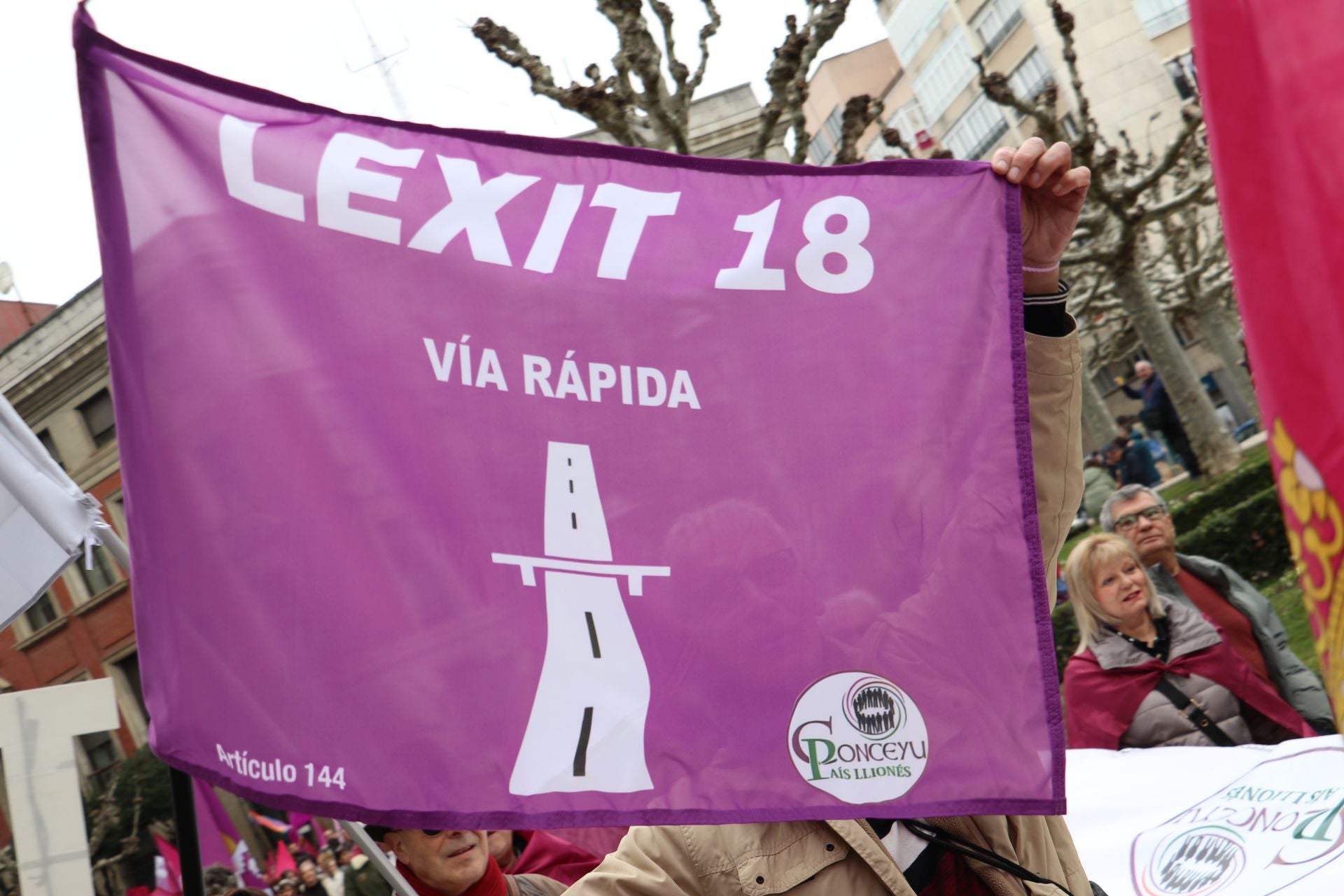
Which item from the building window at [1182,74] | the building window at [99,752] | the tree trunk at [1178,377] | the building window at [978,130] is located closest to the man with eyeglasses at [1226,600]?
the tree trunk at [1178,377]

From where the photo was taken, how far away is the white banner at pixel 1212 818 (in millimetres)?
3672

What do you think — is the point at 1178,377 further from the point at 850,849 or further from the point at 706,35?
the point at 850,849

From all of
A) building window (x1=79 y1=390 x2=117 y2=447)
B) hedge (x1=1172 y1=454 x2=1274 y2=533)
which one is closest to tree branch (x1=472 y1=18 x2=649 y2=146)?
hedge (x1=1172 y1=454 x2=1274 y2=533)

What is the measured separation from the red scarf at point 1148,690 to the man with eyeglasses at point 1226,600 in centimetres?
19

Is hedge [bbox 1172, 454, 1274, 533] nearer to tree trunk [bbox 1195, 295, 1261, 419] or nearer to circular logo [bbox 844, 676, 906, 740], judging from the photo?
circular logo [bbox 844, 676, 906, 740]

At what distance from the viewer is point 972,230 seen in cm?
270

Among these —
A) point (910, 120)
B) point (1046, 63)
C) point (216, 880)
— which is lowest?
point (216, 880)

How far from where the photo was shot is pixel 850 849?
94.5 inches

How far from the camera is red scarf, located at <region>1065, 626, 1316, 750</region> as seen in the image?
4684 mm

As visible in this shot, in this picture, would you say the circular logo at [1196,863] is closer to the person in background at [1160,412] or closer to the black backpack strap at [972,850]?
the black backpack strap at [972,850]

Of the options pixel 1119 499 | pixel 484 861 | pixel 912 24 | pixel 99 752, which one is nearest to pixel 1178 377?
pixel 1119 499

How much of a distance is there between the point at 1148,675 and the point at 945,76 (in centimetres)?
5014

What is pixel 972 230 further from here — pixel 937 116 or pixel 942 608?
pixel 937 116

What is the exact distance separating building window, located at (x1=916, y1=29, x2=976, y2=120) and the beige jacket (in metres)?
48.8
